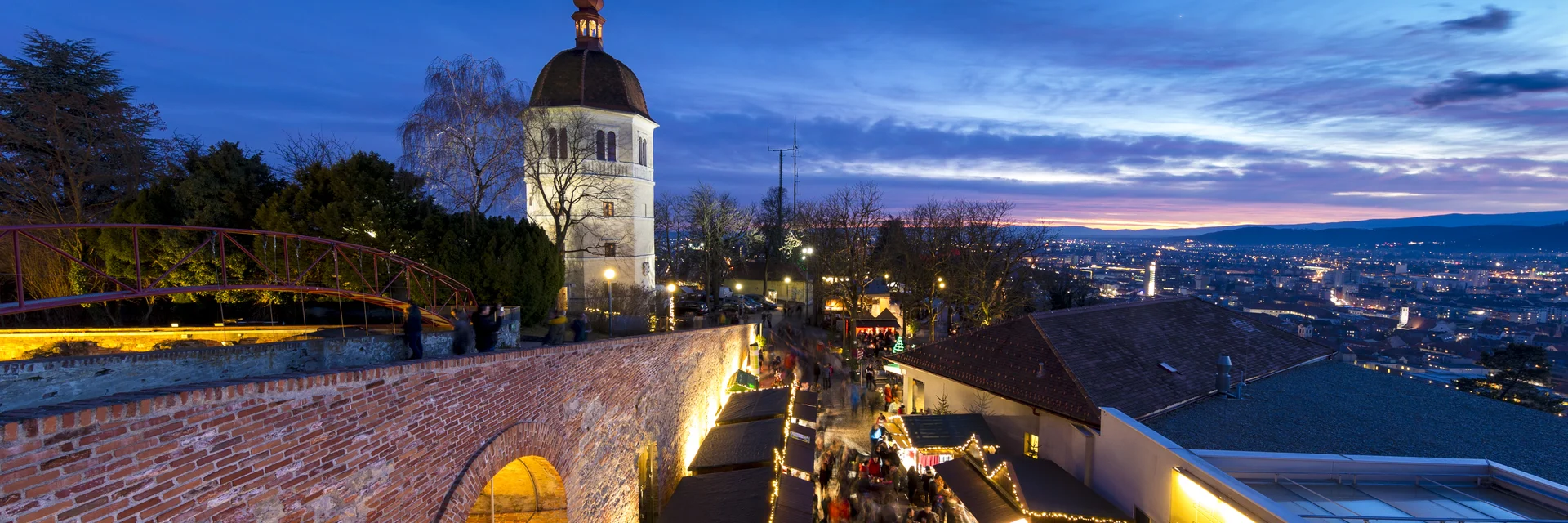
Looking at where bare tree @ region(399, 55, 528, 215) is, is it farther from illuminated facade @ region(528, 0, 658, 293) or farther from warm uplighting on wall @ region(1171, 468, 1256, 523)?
warm uplighting on wall @ region(1171, 468, 1256, 523)

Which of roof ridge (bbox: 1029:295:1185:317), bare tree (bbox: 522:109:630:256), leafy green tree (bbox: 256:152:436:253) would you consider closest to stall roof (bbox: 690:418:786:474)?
roof ridge (bbox: 1029:295:1185:317)

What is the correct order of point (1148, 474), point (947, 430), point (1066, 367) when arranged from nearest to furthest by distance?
point (1148, 474) < point (1066, 367) < point (947, 430)

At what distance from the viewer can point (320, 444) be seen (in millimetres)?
4449

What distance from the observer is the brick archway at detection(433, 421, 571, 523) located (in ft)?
19.0

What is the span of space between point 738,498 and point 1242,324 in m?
16.5

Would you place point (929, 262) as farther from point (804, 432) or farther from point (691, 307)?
point (804, 432)

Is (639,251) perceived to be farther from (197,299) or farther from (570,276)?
(197,299)

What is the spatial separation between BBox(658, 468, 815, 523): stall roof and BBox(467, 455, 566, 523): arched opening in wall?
2494 mm

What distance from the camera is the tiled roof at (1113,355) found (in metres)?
12.8

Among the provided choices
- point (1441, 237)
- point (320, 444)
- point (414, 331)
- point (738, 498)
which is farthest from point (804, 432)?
point (1441, 237)

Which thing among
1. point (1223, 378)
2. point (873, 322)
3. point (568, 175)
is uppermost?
point (568, 175)

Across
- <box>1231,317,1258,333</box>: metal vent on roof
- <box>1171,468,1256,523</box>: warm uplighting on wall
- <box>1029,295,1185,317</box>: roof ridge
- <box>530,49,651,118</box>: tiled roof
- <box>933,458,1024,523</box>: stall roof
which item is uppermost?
<box>530,49,651,118</box>: tiled roof

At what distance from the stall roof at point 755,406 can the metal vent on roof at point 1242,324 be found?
13.6m

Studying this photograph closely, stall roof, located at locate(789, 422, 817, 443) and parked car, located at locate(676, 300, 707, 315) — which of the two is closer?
stall roof, located at locate(789, 422, 817, 443)
